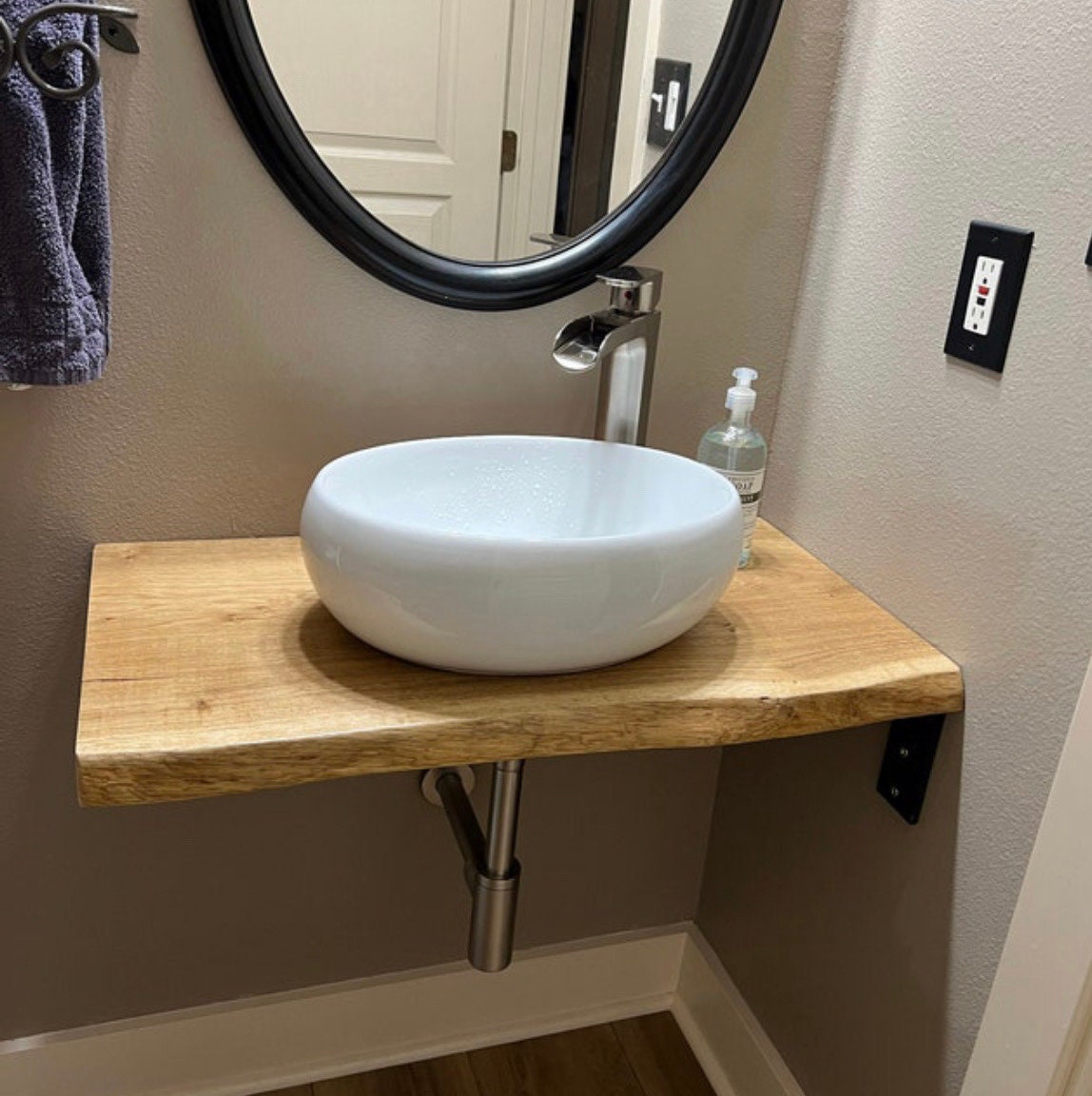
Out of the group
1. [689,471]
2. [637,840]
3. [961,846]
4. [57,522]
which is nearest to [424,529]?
[689,471]

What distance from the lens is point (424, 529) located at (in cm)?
95

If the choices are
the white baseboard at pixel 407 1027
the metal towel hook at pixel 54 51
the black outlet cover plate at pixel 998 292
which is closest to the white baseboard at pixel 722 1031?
the white baseboard at pixel 407 1027

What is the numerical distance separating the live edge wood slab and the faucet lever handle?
0.33 m

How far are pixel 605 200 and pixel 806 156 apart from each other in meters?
0.25

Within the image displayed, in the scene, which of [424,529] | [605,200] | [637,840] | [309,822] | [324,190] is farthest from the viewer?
[637,840]

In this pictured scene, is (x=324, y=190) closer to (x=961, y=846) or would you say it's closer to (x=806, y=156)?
(x=806, y=156)

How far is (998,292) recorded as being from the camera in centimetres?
110

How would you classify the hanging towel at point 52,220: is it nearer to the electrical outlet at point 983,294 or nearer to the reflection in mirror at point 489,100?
the reflection in mirror at point 489,100

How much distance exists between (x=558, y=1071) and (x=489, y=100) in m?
1.27

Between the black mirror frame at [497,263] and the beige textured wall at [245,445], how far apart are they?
0.03 meters

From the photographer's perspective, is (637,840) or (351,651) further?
(637,840)

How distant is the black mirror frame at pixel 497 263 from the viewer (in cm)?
115

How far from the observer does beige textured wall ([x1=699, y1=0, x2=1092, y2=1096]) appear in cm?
105

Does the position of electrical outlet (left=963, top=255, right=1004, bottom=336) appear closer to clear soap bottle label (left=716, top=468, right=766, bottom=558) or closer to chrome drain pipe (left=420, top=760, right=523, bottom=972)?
clear soap bottle label (left=716, top=468, right=766, bottom=558)
